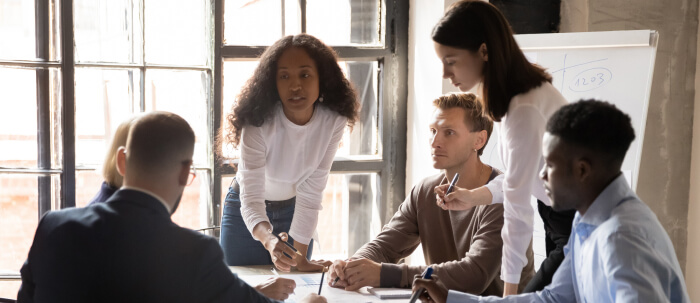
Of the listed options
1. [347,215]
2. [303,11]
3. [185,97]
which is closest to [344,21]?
[303,11]

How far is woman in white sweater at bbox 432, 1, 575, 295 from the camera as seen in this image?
5.81ft

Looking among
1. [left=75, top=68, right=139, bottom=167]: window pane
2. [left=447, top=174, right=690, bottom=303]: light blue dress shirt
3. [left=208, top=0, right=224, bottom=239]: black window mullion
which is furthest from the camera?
[left=208, top=0, right=224, bottom=239]: black window mullion

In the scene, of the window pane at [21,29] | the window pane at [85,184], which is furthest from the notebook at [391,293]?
the window pane at [21,29]

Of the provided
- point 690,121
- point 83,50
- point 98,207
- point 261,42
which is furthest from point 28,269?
point 690,121

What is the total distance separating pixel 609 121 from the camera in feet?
4.31

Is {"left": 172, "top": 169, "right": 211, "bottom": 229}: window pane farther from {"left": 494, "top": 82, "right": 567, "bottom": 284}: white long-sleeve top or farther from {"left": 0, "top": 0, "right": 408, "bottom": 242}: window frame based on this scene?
{"left": 494, "top": 82, "right": 567, "bottom": 284}: white long-sleeve top

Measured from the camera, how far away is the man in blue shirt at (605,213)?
1.20 m

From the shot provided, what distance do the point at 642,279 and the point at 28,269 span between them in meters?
1.12

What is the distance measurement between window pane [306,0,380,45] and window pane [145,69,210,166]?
548 mm

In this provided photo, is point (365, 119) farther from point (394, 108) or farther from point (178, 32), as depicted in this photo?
point (178, 32)

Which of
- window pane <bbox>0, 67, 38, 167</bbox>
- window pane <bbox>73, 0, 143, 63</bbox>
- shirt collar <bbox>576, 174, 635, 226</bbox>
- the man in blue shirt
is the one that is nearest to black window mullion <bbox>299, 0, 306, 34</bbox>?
Answer: window pane <bbox>73, 0, 143, 63</bbox>

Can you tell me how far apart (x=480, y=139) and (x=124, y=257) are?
140cm

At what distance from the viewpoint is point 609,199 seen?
1318 mm

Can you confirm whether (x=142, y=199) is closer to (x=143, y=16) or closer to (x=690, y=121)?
(x=143, y=16)
